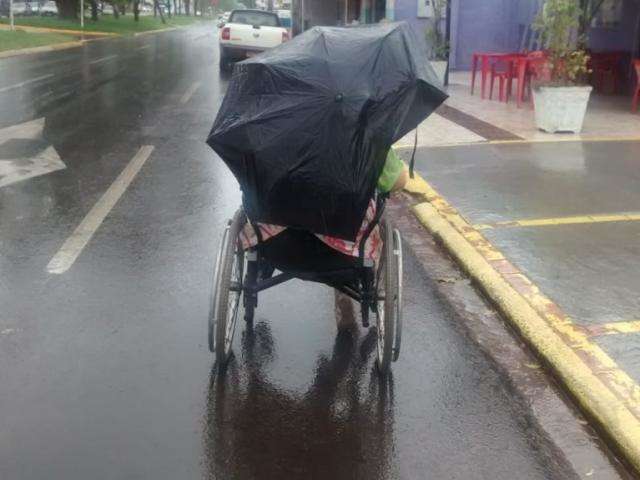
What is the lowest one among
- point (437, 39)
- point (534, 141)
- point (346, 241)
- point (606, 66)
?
point (534, 141)

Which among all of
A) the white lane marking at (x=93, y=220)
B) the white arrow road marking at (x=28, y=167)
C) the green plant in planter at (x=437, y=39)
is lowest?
the white lane marking at (x=93, y=220)

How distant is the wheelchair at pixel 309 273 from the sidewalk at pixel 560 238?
0.98 m

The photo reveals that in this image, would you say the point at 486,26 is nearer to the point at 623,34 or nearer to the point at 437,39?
the point at 437,39

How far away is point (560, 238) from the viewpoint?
6.40 m

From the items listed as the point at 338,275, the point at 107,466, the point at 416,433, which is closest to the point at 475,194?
the point at 338,275

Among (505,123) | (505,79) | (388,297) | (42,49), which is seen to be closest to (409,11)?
(505,79)

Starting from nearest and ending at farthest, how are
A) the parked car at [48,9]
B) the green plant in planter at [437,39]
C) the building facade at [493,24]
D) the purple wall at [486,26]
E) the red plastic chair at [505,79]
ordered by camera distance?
the red plastic chair at [505,79], the building facade at [493,24], the green plant in planter at [437,39], the purple wall at [486,26], the parked car at [48,9]

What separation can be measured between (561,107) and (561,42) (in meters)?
0.89

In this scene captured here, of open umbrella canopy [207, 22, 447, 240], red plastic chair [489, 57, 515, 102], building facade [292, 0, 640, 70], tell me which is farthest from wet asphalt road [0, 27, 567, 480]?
building facade [292, 0, 640, 70]

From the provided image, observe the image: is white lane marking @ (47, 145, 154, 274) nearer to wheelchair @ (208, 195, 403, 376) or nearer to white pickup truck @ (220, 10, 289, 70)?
wheelchair @ (208, 195, 403, 376)

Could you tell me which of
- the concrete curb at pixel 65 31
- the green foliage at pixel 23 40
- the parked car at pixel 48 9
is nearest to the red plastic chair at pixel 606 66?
the green foliage at pixel 23 40

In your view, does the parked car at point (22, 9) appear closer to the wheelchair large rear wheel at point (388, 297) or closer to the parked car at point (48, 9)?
the parked car at point (48, 9)

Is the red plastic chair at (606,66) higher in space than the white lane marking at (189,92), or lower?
higher

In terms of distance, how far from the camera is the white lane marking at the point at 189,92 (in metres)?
15.2
